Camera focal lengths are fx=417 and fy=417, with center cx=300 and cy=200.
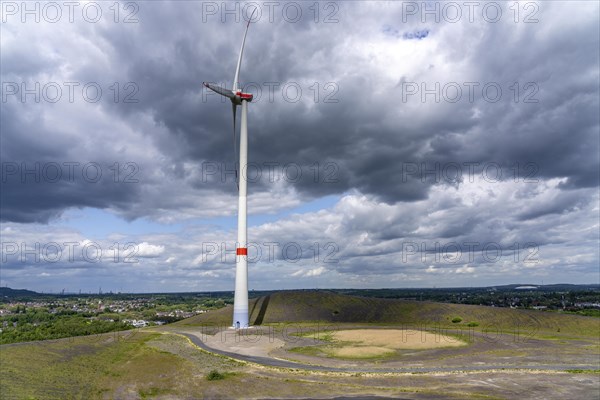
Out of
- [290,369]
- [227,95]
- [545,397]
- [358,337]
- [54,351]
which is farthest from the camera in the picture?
[227,95]

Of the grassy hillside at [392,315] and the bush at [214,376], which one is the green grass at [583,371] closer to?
the bush at [214,376]

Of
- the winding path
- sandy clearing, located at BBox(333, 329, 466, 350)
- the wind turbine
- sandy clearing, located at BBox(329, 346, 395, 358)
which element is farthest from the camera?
the wind turbine

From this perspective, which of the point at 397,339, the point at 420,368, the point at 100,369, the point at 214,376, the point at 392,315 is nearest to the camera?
the point at 214,376

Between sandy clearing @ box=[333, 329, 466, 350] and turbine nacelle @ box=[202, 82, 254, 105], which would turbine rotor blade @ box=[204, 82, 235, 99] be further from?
sandy clearing @ box=[333, 329, 466, 350]

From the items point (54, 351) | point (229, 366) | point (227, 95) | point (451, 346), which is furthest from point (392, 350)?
point (227, 95)

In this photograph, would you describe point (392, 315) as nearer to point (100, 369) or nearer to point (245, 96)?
point (245, 96)

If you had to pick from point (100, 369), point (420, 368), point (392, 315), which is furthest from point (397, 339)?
point (100, 369)

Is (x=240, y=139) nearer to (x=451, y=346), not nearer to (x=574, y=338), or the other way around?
(x=451, y=346)

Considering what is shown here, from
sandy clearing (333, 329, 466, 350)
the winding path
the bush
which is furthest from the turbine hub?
the bush
